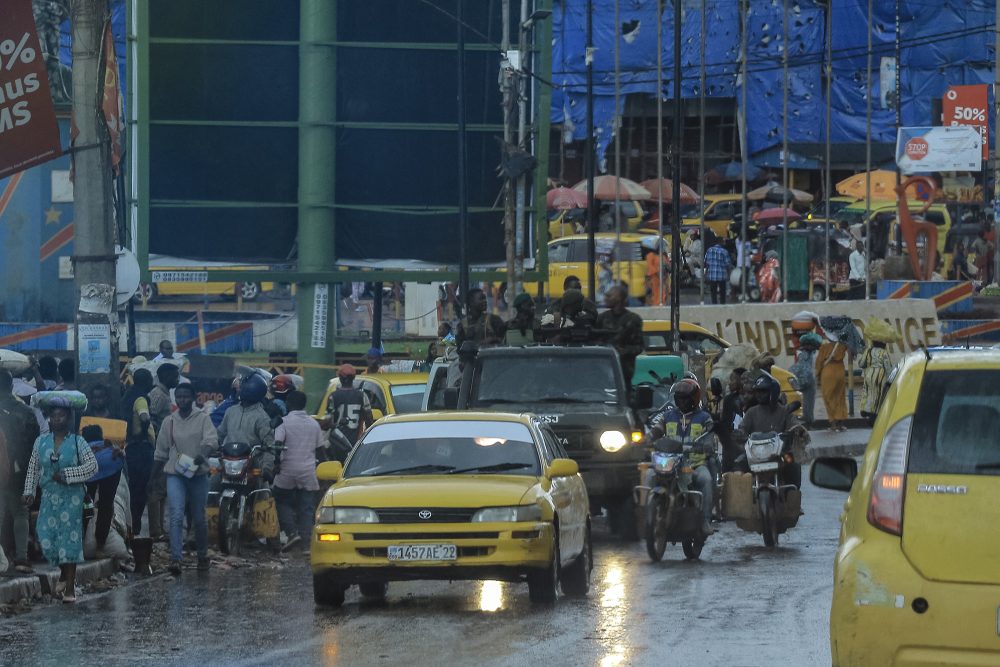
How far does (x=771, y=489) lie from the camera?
18078 mm

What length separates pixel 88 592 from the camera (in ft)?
51.2

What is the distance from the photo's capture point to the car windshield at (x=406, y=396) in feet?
73.4

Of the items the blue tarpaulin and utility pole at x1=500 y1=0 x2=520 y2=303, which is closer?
utility pole at x1=500 y1=0 x2=520 y2=303

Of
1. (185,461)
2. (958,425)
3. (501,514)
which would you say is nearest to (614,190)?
(185,461)

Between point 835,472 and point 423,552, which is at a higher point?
point 835,472

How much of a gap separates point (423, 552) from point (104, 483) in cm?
427

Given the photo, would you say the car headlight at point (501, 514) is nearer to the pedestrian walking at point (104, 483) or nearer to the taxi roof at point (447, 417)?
the taxi roof at point (447, 417)

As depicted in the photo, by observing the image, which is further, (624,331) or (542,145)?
(542,145)

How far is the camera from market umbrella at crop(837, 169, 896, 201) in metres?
51.9

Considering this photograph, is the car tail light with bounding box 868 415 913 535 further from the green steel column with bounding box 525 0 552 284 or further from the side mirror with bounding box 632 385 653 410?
the green steel column with bounding box 525 0 552 284

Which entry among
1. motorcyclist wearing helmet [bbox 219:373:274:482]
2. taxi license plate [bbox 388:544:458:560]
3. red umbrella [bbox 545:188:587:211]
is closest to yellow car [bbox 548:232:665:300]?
red umbrella [bbox 545:188:587:211]

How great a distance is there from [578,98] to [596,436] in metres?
41.1

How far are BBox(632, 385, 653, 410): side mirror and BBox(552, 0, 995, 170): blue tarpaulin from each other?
37.3 meters

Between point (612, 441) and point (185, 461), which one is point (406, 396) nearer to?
point (612, 441)
